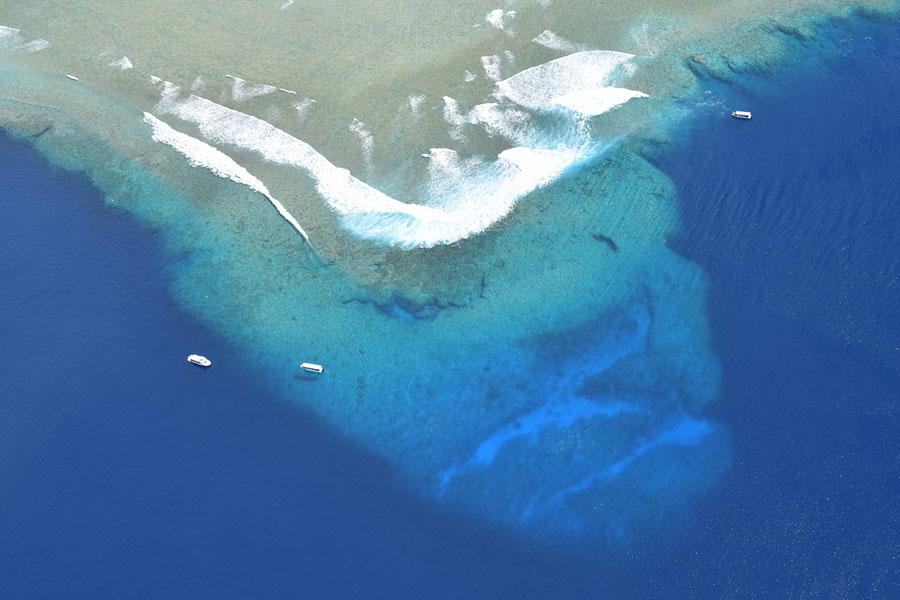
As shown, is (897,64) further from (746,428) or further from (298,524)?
(298,524)

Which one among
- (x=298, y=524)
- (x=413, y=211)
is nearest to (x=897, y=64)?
(x=413, y=211)

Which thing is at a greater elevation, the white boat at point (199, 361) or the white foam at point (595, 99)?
the white foam at point (595, 99)

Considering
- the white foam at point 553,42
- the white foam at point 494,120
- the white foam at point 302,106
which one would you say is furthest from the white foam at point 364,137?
the white foam at point 553,42

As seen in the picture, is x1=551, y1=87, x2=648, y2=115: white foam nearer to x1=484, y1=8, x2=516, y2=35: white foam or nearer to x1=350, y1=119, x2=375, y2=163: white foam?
x1=484, y1=8, x2=516, y2=35: white foam

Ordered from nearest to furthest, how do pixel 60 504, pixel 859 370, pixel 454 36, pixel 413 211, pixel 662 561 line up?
pixel 662 561, pixel 60 504, pixel 859 370, pixel 413 211, pixel 454 36

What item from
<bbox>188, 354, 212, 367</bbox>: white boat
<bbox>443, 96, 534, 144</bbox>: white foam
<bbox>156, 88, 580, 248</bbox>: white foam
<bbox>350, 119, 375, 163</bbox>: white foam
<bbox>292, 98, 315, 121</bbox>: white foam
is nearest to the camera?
<bbox>188, 354, 212, 367</bbox>: white boat

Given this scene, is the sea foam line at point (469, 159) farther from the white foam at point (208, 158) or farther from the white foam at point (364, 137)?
the white foam at point (208, 158)

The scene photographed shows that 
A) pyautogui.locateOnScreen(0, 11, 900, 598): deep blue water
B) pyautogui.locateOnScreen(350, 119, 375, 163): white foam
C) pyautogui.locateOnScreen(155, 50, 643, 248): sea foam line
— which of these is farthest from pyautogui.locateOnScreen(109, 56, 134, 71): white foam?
pyautogui.locateOnScreen(350, 119, 375, 163): white foam
